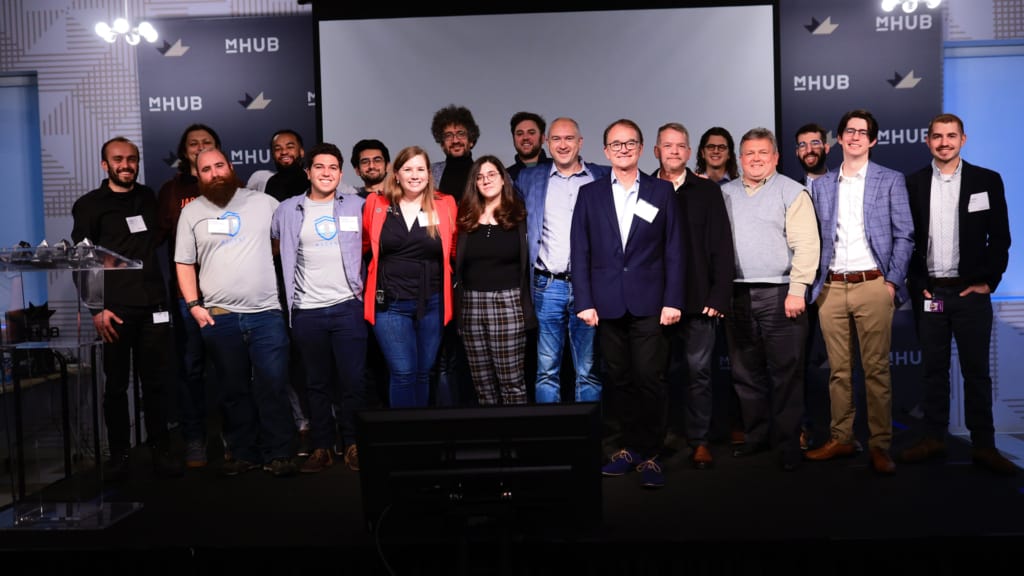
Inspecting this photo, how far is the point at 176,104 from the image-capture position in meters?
4.76

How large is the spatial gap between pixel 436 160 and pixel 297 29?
1.15m

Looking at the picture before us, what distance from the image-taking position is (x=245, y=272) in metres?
A: 3.54

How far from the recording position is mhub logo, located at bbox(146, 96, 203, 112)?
187 inches

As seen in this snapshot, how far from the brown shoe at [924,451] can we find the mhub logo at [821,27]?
235 cm

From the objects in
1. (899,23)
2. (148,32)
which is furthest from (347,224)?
(899,23)

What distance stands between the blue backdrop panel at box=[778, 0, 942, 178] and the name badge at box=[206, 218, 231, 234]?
3037mm

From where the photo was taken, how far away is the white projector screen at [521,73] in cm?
459

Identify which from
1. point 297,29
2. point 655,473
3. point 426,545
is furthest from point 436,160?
point 426,545

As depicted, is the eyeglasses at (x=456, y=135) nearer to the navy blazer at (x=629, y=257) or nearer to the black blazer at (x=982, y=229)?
the navy blazer at (x=629, y=257)

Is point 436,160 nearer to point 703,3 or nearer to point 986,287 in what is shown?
point 703,3

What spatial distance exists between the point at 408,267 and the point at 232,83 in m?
2.04

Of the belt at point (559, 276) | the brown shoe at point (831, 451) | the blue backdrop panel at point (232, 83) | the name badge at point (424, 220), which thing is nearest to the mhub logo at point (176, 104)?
the blue backdrop panel at point (232, 83)

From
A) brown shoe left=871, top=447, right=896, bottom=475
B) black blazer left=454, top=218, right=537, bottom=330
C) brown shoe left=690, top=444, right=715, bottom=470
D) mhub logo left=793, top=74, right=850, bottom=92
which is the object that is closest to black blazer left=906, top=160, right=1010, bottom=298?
brown shoe left=871, top=447, right=896, bottom=475

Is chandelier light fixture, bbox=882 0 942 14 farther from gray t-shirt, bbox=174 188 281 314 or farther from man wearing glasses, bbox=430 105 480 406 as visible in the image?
gray t-shirt, bbox=174 188 281 314
